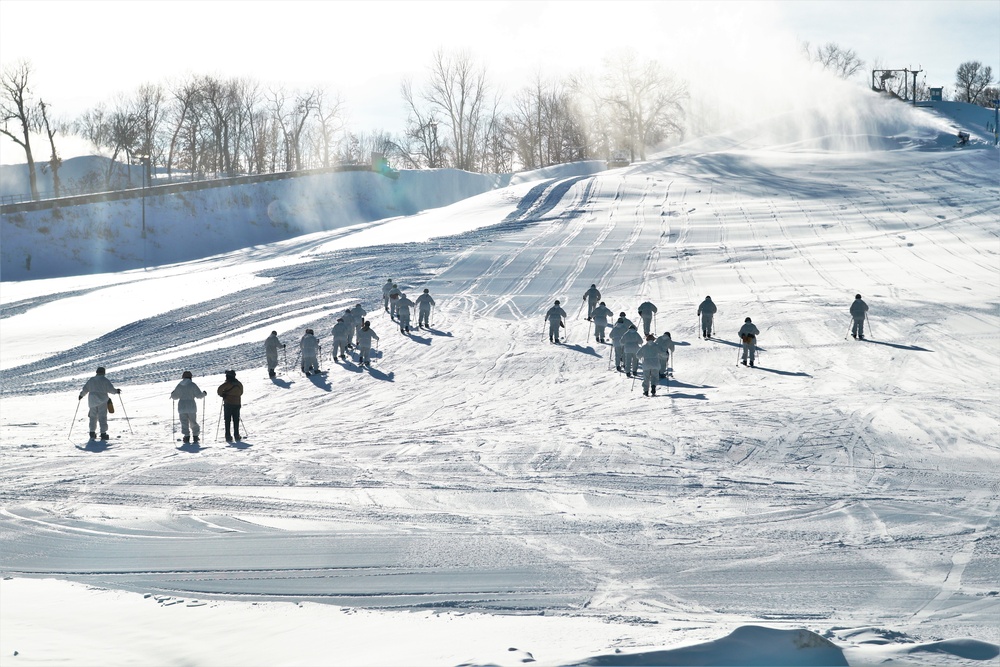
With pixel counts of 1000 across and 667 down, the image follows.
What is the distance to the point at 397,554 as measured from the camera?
1026 cm

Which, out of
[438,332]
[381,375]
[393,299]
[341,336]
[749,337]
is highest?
[393,299]

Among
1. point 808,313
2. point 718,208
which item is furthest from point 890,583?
point 718,208

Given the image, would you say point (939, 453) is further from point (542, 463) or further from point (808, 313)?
point (808, 313)

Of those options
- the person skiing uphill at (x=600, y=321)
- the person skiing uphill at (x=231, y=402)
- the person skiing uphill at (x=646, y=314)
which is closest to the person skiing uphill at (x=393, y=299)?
the person skiing uphill at (x=600, y=321)

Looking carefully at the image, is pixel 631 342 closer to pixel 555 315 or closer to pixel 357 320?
pixel 555 315

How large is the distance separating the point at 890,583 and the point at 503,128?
10730 cm

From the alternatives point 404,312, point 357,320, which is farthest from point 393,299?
point 357,320

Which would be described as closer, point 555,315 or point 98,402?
point 98,402

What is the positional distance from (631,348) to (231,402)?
28.4 feet

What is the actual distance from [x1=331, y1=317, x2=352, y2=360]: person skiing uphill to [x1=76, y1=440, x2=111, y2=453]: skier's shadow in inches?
313

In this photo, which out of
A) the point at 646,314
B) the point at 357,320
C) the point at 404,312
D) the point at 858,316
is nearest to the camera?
the point at 858,316

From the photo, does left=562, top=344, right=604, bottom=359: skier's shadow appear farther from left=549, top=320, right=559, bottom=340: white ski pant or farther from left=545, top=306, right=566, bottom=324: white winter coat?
left=545, top=306, right=566, bottom=324: white winter coat

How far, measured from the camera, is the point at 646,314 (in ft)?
81.3

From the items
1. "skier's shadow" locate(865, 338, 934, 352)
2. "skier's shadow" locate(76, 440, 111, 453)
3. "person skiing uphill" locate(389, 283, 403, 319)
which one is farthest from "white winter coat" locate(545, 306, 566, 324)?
"skier's shadow" locate(76, 440, 111, 453)
